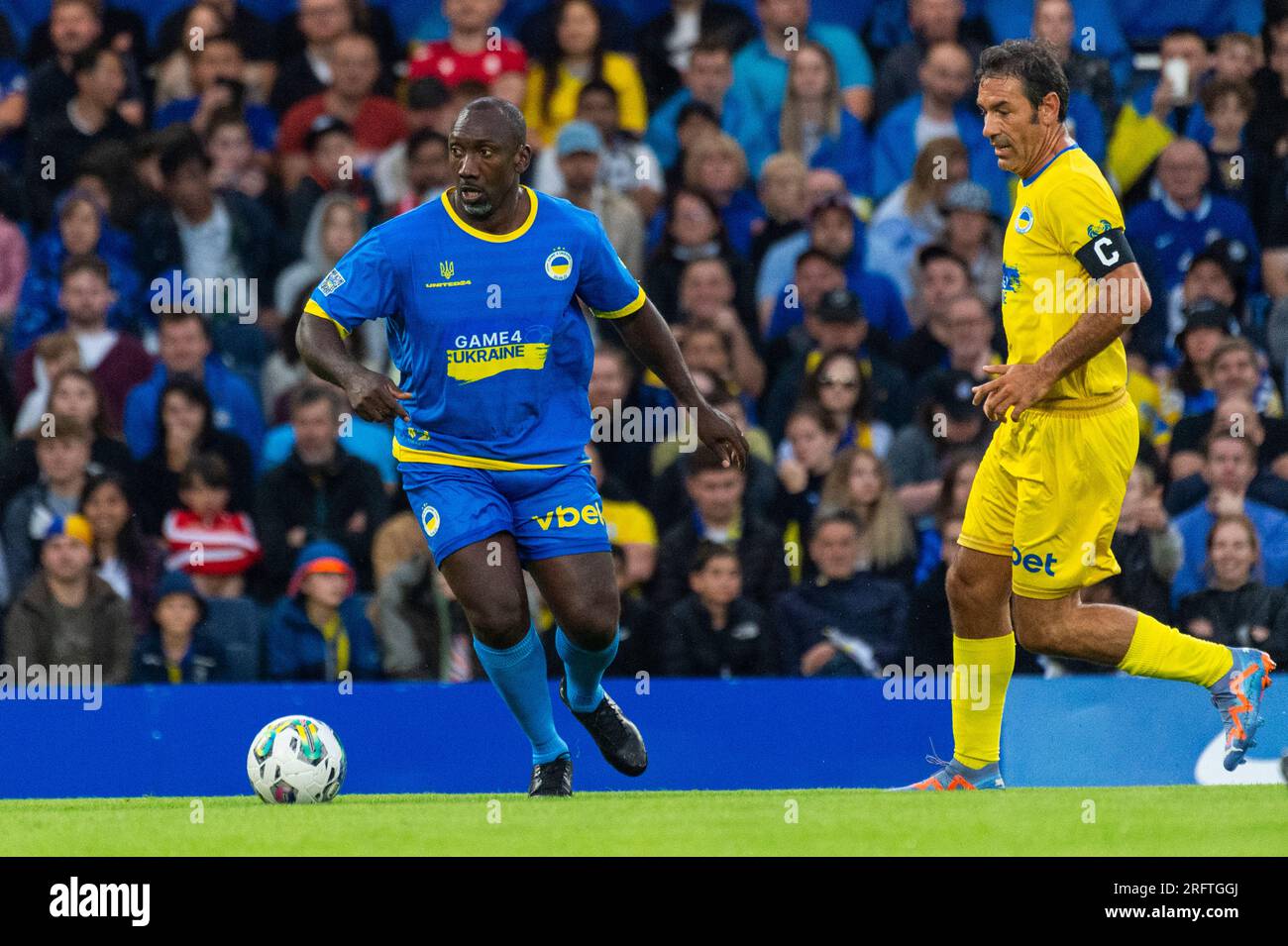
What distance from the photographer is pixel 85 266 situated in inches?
493

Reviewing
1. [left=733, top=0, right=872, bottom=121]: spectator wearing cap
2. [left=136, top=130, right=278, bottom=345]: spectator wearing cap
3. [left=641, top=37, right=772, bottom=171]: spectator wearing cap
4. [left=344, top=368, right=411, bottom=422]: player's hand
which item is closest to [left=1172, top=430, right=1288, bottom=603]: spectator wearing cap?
[left=733, top=0, right=872, bottom=121]: spectator wearing cap

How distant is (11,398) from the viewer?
40.4ft

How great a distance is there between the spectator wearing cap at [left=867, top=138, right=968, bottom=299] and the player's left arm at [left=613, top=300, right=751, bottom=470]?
4.38 m

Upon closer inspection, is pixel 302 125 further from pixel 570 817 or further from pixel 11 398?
pixel 570 817

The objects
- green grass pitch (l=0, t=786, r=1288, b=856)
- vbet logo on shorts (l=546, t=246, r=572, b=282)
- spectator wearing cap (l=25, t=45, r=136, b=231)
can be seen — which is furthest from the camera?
spectator wearing cap (l=25, t=45, r=136, b=231)

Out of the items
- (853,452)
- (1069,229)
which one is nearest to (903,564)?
(853,452)

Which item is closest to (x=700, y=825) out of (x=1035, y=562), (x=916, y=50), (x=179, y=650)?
(x=1035, y=562)

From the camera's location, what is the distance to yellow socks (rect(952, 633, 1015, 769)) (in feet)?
27.4

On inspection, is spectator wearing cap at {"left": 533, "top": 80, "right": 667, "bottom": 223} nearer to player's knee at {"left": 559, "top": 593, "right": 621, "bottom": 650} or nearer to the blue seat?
the blue seat

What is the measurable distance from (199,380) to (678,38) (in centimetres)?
367

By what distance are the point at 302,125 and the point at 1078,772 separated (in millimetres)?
5912

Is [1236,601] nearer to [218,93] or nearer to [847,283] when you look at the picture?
[847,283]

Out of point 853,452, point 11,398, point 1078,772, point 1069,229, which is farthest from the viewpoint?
point 11,398

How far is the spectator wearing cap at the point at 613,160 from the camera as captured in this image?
13.0 m
